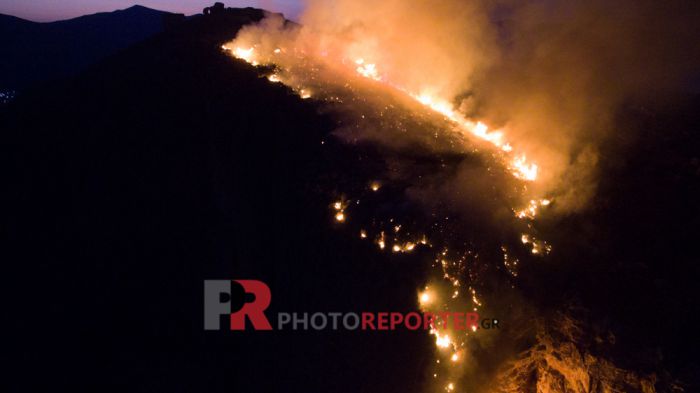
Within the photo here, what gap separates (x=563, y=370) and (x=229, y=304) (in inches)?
365

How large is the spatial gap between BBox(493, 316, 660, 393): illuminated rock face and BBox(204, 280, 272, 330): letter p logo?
6.72 m

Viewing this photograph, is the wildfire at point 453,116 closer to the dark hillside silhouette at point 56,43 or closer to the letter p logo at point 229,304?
the letter p logo at point 229,304

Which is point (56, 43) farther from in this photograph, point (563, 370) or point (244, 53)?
point (563, 370)

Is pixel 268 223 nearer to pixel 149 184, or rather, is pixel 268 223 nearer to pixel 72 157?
pixel 149 184

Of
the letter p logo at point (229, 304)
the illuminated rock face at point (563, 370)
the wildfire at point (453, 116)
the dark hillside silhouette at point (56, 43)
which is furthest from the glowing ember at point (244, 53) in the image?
the dark hillside silhouette at point (56, 43)

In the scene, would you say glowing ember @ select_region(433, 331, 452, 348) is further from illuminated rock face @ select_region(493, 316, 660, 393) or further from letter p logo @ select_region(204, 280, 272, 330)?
letter p logo @ select_region(204, 280, 272, 330)

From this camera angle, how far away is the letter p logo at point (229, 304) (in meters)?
10.2

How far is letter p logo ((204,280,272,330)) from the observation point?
10.2 m

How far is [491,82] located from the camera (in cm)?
1755

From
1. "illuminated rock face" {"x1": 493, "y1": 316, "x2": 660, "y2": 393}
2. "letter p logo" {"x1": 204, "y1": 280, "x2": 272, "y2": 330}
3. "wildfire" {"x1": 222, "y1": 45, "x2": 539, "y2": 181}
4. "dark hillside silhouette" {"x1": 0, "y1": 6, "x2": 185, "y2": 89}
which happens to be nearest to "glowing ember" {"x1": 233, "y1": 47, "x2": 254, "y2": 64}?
"wildfire" {"x1": 222, "y1": 45, "x2": 539, "y2": 181}

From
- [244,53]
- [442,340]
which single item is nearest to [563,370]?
[442,340]

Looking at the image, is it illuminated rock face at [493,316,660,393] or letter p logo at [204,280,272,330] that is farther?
letter p logo at [204,280,272,330]

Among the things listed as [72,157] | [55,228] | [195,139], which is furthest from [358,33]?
[55,228]

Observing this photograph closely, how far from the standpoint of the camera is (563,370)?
877cm
